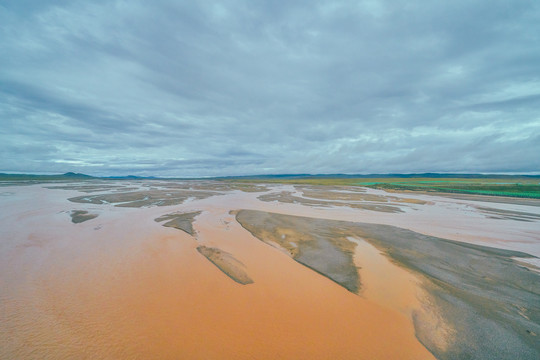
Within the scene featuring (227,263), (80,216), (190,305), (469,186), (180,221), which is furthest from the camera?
(469,186)

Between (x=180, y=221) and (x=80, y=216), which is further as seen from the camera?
(x=80, y=216)

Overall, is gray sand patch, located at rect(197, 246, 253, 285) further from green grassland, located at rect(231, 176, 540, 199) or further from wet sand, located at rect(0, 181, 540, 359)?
green grassland, located at rect(231, 176, 540, 199)

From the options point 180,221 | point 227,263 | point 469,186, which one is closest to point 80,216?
point 180,221

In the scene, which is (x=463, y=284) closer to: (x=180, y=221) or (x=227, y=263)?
(x=227, y=263)

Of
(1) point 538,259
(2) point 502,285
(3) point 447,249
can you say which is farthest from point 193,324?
(1) point 538,259

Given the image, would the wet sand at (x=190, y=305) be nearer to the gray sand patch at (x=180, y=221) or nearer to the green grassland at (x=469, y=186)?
the gray sand patch at (x=180, y=221)

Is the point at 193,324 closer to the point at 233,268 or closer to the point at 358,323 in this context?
the point at 233,268

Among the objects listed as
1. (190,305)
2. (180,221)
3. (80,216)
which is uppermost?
(80,216)

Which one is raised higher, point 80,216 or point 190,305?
point 80,216
